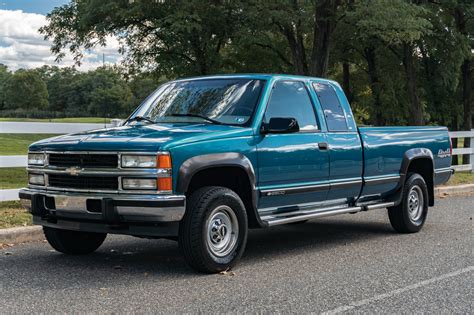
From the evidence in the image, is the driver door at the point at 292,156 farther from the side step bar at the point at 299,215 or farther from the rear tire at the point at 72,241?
the rear tire at the point at 72,241

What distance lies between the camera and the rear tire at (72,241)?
7117mm

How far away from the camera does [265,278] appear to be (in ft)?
20.1

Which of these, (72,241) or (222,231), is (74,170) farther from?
(222,231)

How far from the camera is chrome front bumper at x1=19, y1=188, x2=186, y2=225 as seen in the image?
5777 millimetres

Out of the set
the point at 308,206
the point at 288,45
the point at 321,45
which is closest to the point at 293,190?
the point at 308,206

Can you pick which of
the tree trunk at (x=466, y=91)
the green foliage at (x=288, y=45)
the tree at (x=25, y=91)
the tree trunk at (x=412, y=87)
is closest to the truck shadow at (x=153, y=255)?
the green foliage at (x=288, y=45)

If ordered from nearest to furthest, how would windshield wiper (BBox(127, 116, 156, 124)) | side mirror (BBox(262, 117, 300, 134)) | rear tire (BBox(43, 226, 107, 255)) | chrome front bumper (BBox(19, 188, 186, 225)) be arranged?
chrome front bumper (BBox(19, 188, 186, 225)), side mirror (BBox(262, 117, 300, 134)), rear tire (BBox(43, 226, 107, 255)), windshield wiper (BBox(127, 116, 156, 124))

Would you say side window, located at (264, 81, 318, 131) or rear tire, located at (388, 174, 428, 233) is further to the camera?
rear tire, located at (388, 174, 428, 233)

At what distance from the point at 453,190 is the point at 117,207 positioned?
10975 millimetres

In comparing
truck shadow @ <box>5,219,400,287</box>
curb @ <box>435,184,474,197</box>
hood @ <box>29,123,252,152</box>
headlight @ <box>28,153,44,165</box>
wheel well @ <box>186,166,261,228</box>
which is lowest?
curb @ <box>435,184,474,197</box>

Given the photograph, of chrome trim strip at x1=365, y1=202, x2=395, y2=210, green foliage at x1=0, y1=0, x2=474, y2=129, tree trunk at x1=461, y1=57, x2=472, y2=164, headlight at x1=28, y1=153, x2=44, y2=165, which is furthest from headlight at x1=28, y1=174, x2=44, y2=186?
tree trunk at x1=461, y1=57, x2=472, y2=164

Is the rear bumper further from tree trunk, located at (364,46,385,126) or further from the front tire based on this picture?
tree trunk, located at (364,46,385,126)

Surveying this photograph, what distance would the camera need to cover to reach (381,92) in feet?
102

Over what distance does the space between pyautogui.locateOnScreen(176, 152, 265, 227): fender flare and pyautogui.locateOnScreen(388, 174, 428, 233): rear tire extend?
2.94 m
